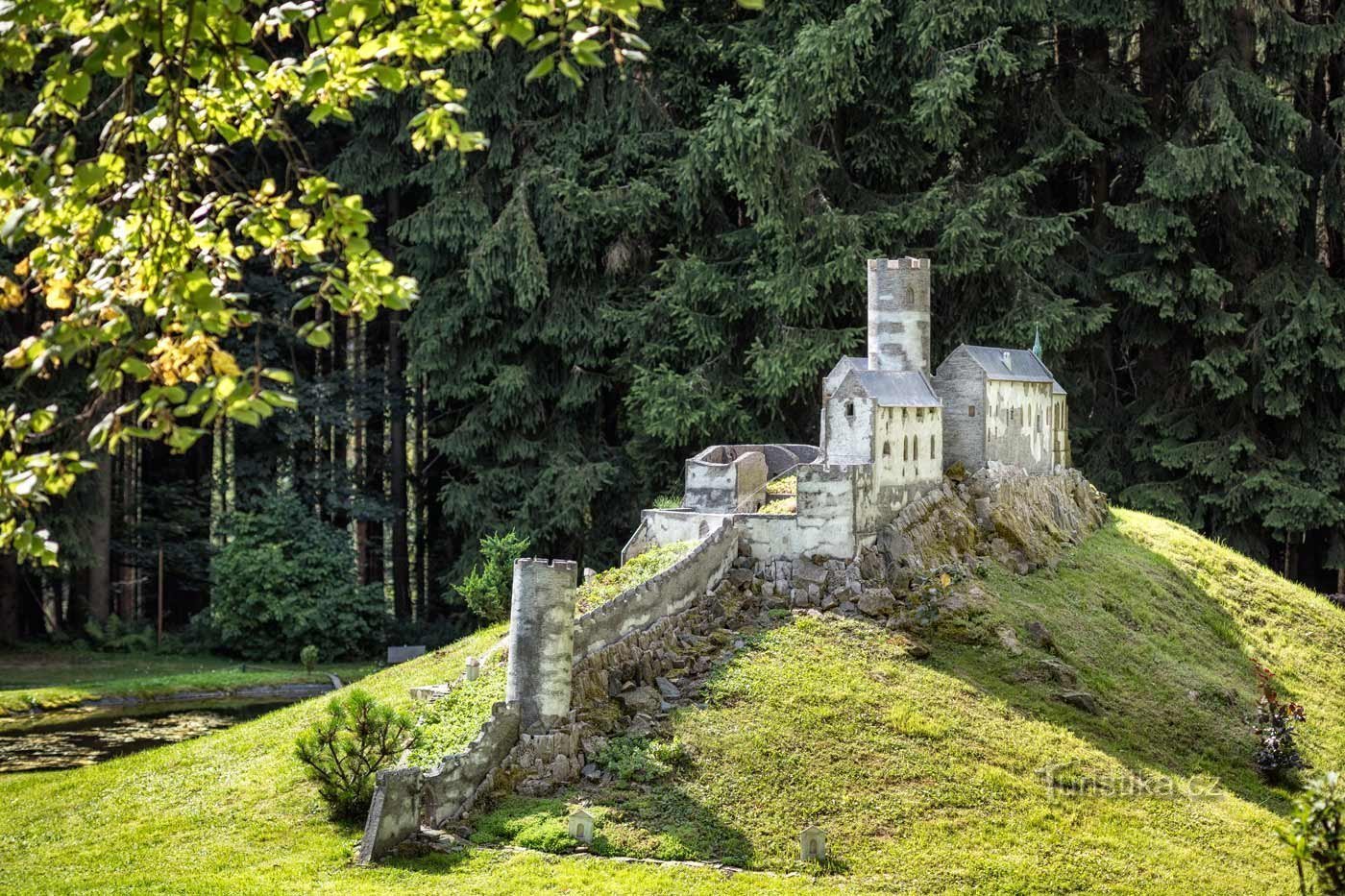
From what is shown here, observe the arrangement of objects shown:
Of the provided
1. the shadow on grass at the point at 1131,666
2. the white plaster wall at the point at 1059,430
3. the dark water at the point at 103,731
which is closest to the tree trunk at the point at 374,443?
the dark water at the point at 103,731

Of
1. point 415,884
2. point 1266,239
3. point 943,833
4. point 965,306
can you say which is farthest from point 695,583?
point 1266,239

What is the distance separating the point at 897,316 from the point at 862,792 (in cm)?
955

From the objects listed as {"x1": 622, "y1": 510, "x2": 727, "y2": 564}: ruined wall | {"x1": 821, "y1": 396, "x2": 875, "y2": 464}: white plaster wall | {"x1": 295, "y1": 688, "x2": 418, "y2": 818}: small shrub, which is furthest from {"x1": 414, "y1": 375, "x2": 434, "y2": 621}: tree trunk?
{"x1": 295, "y1": 688, "x2": 418, "y2": 818}: small shrub

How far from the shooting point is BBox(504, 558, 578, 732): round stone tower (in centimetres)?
2114

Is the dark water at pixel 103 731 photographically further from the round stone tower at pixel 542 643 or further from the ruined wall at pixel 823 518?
the ruined wall at pixel 823 518

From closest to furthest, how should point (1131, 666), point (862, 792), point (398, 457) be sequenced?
point (862, 792) < point (1131, 666) < point (398, 457)

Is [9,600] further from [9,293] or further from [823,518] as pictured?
[9,293]

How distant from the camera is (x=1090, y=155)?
3881 centimetres

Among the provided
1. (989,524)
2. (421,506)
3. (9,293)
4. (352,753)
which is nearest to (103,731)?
(352,753)

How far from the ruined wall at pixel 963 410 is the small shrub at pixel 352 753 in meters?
12.1

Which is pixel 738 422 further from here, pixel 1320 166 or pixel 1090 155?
pixel 1320 166

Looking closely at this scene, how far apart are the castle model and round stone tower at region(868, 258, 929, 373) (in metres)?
0.02

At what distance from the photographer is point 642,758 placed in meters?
21.0

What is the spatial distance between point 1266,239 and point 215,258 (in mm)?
33819
